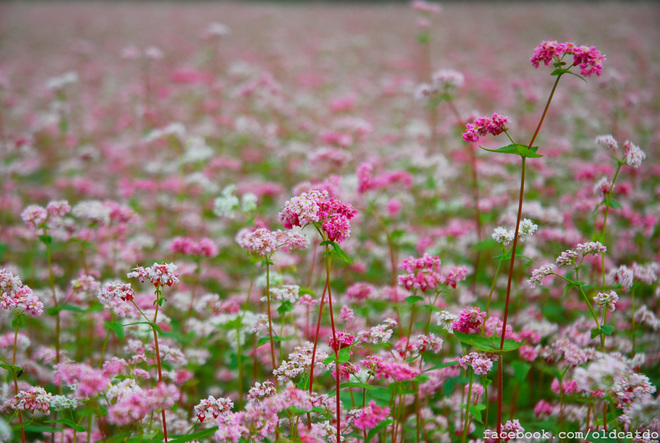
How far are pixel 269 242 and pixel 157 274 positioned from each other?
632 millimetres

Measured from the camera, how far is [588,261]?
4762mm

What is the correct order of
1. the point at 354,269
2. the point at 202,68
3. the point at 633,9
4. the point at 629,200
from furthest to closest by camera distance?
the point at 633,9
the point at 202,68
the point at 629,200
the point at 354,269

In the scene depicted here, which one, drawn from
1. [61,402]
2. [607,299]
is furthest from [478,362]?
[61,402]

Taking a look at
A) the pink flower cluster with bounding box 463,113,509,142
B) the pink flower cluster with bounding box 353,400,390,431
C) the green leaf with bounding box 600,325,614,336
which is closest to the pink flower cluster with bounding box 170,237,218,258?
the pink flower cluster with bounding box 353,400,390,431

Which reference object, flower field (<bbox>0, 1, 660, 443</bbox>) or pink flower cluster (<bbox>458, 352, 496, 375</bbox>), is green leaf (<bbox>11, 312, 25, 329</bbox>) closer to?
flower field (<bbox>0, 1, 660, 443</bbox>)

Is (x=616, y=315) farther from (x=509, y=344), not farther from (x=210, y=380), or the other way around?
(x=210, y=380)

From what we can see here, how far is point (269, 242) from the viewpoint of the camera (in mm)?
2520

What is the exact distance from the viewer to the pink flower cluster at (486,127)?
8.28ft

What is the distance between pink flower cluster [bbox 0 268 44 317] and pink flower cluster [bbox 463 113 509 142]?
2.58 meters

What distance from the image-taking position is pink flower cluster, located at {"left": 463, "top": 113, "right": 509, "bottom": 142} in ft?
8.28

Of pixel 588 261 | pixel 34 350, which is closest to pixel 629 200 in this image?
pixel 588 261

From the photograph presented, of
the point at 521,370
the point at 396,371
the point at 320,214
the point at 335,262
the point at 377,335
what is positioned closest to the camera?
the point at 396,371

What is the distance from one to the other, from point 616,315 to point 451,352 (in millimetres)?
1539

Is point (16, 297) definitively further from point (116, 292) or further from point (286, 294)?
point (286, 294)
